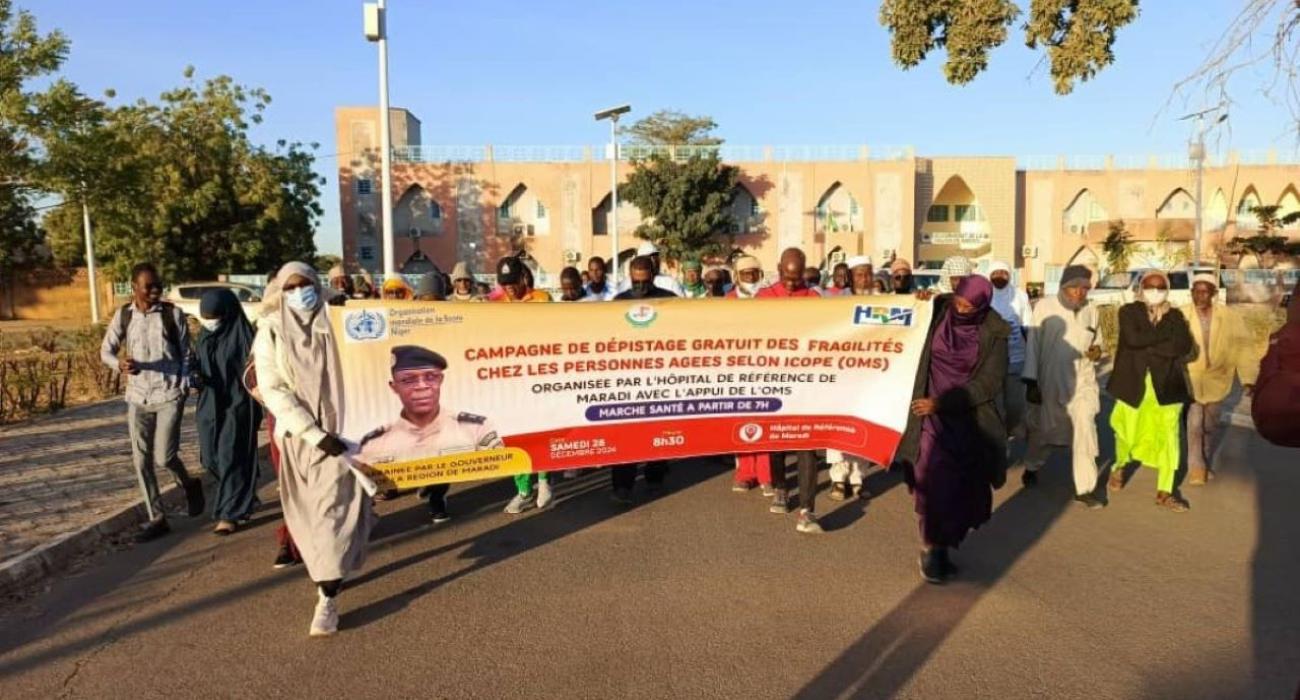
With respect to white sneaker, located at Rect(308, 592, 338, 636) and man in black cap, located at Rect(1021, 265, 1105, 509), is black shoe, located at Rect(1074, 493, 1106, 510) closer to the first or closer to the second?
man in black cap, located at Rect(1021, 265, 1105, 509)

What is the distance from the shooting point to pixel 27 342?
19234mm

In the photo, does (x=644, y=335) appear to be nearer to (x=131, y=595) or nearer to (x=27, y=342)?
(x=131, y=595)

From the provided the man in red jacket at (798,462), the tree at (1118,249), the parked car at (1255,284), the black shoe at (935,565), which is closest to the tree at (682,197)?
the tree at (1118,249)

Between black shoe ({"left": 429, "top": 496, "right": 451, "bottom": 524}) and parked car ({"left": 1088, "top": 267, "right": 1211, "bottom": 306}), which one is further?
parked car ({"left": 1088, "top": 267, "right": 1211, "bottom": 306})

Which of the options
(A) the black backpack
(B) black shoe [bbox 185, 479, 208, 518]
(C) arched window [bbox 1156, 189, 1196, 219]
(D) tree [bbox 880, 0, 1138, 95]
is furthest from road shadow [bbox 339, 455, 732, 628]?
(C) arched window [bbox 1156, 189, 1196, 219]

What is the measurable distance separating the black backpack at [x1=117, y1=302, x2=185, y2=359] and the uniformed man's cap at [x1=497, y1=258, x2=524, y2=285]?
227 centimetres

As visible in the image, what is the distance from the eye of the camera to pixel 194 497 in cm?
626

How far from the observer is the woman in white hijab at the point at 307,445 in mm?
4113

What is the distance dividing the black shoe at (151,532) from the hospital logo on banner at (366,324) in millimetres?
2406

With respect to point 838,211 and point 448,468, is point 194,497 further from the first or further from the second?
point 838,211

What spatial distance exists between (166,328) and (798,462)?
14.1 ft

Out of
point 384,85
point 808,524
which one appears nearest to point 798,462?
point 808,524

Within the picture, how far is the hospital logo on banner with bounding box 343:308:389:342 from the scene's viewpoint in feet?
15.1

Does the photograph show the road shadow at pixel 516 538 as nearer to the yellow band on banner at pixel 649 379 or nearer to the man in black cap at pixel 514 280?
the yellow band on banner at pixel 649 379
